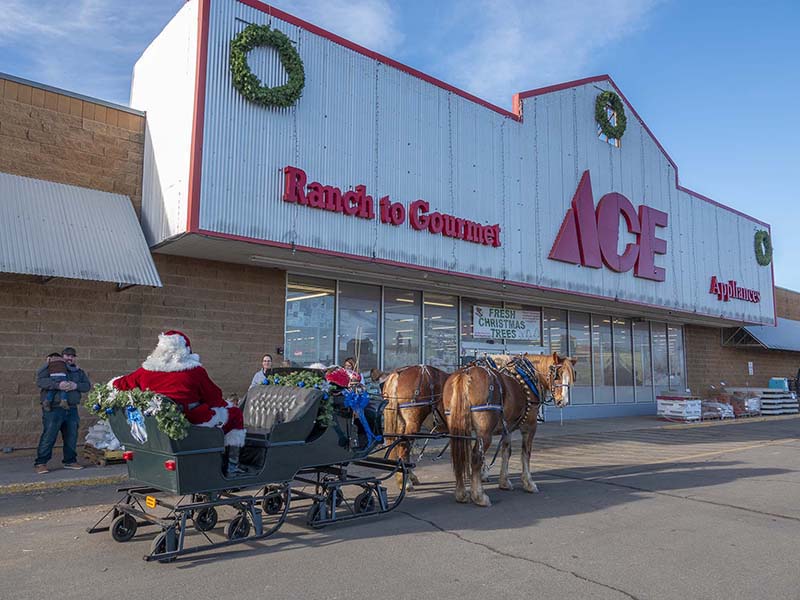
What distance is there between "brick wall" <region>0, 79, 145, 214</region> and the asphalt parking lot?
597cm

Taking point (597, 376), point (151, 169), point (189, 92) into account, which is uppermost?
point (189, 92)

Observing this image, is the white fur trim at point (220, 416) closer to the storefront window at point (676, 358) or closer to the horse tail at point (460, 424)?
the horse tail at point (460, 424)

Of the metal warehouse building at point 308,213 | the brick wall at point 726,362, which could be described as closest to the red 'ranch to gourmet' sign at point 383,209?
the metal warehouse building at point 308,213

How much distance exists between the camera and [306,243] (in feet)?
40.1

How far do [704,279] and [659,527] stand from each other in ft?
65.2

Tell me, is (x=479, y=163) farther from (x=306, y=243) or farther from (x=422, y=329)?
(x=306, y=243)

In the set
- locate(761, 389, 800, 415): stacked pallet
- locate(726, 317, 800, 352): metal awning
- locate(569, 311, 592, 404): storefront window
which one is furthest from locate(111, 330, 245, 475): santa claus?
locate(726, 317, 800, 352): metal awning

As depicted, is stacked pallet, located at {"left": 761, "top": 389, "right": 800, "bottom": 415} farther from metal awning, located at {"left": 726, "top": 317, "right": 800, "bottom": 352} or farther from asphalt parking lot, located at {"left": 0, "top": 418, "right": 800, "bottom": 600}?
asphalt parking lot, located at {"left": 0, "top": 418, "right": 800, "bottom": 600}

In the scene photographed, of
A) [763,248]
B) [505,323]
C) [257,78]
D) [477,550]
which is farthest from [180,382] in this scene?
[763,248]

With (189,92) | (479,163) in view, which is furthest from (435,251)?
(189,92)

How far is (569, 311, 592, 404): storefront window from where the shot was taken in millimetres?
21688

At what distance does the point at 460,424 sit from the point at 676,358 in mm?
21598

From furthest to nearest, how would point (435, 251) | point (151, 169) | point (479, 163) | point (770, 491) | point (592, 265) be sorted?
point (592, 265)
point (479, 163)
point (435, 251)
point (151, 169)
point (770, 491)

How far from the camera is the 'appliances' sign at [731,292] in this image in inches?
967
